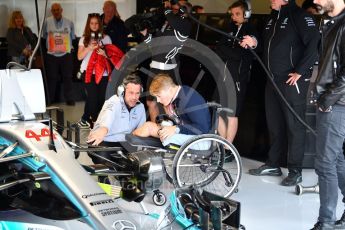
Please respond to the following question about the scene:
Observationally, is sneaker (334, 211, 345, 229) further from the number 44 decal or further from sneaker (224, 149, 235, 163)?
the number 44 decal

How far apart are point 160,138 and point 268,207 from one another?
0.95 meters

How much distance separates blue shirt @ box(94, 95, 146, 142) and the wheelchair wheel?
484 millimetres

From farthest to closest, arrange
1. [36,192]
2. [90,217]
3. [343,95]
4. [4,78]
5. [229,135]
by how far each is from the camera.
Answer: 1. [229,135]
2. [343,95]
3. [4,78]
4. [36,192]
5. [90,217]

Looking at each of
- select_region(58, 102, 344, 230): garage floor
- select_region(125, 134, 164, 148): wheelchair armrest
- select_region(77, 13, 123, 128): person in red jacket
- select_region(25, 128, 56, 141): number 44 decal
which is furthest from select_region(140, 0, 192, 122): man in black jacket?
select_region(25, 128, 56, 141): number 44 decal

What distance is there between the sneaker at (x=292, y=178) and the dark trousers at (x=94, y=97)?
8.38 feet

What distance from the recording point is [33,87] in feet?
10.7

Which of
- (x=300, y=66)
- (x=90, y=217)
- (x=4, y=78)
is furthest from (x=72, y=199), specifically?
(x=300, y=66)

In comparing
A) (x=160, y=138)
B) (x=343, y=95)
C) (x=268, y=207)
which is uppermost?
(x=343, y=95)

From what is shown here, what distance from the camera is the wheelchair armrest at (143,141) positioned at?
4.23 meters

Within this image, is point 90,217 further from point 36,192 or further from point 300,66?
point 300,66

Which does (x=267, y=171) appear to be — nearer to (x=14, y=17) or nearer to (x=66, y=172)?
(x=66, y=172)

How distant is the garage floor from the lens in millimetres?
3982

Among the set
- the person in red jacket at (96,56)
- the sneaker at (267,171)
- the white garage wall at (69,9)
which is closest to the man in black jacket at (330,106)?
the sneaker at (267,171)

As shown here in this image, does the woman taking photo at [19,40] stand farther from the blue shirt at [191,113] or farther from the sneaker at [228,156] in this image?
the blue shirt at [191,113]
